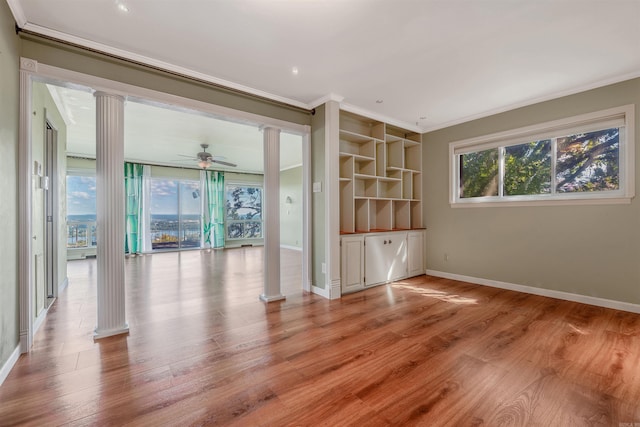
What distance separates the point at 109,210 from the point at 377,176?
3.48 meters

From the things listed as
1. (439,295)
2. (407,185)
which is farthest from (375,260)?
(407,185)

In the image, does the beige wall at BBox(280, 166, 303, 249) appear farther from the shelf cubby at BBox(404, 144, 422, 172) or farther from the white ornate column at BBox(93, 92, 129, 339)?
the white ornate column at BBox(93, 92, 129, 339)

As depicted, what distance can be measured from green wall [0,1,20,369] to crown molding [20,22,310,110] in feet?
0.67

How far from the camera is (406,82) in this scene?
320 centimetres

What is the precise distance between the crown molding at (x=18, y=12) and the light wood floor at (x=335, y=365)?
260cm

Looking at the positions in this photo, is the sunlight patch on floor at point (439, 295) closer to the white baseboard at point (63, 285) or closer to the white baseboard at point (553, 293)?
the white baseboard at point (553, 293)

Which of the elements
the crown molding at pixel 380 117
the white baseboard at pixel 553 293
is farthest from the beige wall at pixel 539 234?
the crown molding at pixel 380 117

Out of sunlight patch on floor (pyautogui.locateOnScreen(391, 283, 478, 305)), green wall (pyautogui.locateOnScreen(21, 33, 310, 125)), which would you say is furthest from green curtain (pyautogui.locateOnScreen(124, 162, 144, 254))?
sunlight patch on floor (pyautogui.locateOnScreen(391, 283, 478, 305))

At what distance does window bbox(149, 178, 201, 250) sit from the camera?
8234 mm

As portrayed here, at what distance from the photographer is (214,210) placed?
350 inches

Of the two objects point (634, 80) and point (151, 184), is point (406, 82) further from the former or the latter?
point (151, 184)

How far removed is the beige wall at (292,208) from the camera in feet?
28.6

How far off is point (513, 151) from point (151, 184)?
888 centimetres

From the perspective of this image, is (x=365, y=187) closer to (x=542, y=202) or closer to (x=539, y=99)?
(x=542, y=202)
